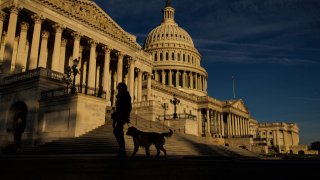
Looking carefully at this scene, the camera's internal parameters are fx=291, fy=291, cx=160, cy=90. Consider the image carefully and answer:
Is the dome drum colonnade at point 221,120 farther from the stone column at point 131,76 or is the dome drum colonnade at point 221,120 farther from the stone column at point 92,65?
the stone column at point 92,65

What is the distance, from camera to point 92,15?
4719 centimetres

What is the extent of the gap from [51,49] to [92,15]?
850 centimetres

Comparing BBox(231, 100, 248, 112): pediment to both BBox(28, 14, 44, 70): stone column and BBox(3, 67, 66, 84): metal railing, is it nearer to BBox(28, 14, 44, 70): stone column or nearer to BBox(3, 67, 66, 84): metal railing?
BBox(28, 14, 44, 70): stone column

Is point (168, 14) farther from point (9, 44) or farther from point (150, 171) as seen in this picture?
point (150, 171)

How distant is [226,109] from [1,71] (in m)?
75.8

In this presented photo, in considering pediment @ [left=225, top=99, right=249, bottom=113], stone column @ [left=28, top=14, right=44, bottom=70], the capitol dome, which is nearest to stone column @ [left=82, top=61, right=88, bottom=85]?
stone column @ [left=28, top=14, right=44, bottom=70]

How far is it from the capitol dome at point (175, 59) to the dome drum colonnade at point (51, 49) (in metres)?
51.9

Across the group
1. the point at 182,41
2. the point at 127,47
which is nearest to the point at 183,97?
the point at 127,47

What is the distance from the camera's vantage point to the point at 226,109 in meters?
97.3

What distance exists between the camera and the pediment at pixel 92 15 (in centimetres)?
4103

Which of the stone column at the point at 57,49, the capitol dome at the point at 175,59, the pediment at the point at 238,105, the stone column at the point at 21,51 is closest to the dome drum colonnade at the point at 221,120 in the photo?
the pediment at the point at 238,105

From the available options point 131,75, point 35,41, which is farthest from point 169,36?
point 35,41

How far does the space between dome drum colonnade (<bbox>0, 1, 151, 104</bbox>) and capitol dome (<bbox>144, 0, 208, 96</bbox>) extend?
5186cm

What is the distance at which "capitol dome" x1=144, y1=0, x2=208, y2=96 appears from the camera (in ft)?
364
